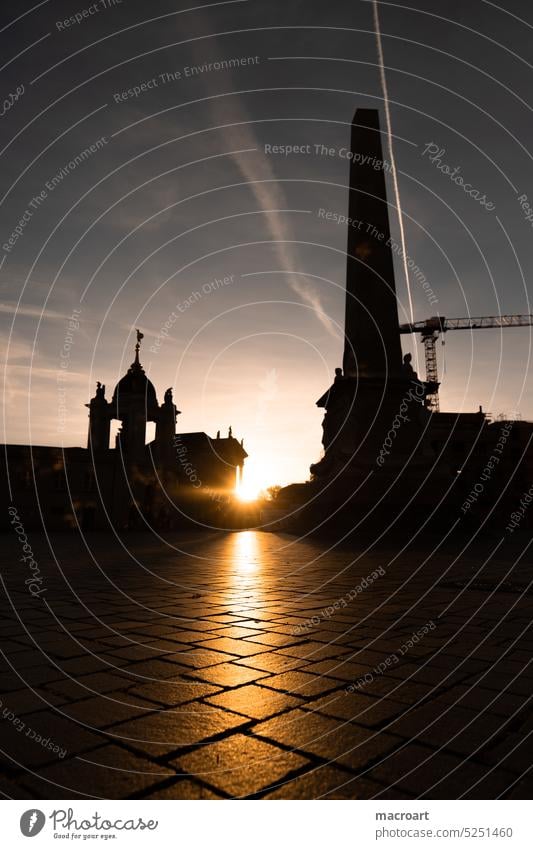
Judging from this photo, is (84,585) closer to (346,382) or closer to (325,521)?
(325,521)

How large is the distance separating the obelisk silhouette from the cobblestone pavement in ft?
42.0

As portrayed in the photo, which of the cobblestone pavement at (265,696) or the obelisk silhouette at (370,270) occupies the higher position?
the obelisk silhouette at (370,270)

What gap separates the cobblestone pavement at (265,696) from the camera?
2.15 metres

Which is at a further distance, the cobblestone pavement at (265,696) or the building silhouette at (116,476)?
the building silhouette at (116,476)

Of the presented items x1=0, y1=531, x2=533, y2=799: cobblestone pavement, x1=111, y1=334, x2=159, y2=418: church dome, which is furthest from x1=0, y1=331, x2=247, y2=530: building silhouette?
x1=0, y1=531, x2=533, y2=799: cobblestone pavement

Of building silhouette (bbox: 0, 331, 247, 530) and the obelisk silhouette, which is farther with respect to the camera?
building silhouette (bbox: 0, 331, 247, 530)

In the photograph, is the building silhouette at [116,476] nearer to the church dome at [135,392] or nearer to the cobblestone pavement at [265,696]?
the church dome at [135,392]

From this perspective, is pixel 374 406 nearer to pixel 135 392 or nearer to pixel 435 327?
pixel 135 392

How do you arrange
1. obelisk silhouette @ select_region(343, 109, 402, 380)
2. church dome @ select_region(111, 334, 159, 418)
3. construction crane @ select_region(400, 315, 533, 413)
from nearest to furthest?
obelisk silhouette @ select_region(343, 109, 402, 380), church dome @ select_region(111, 334, 159, 418), construction crane @ select_region(400, 315, 533, 413)

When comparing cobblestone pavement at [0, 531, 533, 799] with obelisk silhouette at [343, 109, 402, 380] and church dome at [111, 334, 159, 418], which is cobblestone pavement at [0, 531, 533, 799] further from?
church dome at [111, 334, 159, 418]
